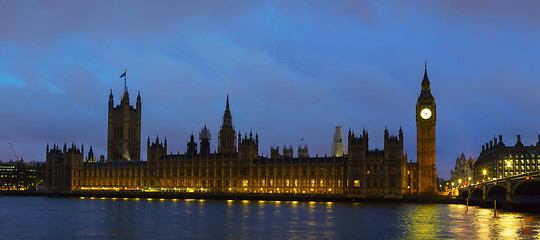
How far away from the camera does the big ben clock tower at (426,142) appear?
557ft

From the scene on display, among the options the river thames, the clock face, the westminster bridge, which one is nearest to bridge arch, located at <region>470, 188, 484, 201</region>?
the westminster bridge

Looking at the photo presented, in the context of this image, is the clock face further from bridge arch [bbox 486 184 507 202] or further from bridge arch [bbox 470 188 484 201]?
bridge arch [bbox 486 184 507 202]

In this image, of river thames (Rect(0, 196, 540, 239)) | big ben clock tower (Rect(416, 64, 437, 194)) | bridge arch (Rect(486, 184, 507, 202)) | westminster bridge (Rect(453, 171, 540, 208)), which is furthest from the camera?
big ben clock tower (Rect(416, 64, 437, 194))

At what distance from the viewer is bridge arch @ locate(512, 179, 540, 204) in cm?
10694

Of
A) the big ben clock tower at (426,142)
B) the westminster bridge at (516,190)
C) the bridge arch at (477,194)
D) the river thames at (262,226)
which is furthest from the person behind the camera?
the big ben clock tower at (426,142)

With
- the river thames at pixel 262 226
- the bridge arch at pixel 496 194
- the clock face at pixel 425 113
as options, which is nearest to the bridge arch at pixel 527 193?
the bridge arch at pixel 496 194

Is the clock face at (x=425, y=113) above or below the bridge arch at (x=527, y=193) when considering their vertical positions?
above

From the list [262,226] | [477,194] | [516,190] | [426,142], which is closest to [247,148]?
[426,142]

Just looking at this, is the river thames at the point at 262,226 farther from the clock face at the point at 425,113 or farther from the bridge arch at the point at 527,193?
the clock face at the point at 425,113

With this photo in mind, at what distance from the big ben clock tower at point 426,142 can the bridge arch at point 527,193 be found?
177 feet

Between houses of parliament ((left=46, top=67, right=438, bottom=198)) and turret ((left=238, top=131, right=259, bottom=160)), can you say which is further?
turret ((left=238, top=131, right=259, bottom=160))

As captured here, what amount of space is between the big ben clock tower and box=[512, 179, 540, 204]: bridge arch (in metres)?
54.1

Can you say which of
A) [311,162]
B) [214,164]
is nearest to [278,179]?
[311,162]

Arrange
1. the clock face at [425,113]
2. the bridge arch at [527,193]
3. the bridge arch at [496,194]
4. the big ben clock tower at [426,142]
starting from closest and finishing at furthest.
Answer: the bridge arch at [527,193]
the bridge arch at [496,194]
the big ben clock tower at [426,142]
the clock face at [425,113]
